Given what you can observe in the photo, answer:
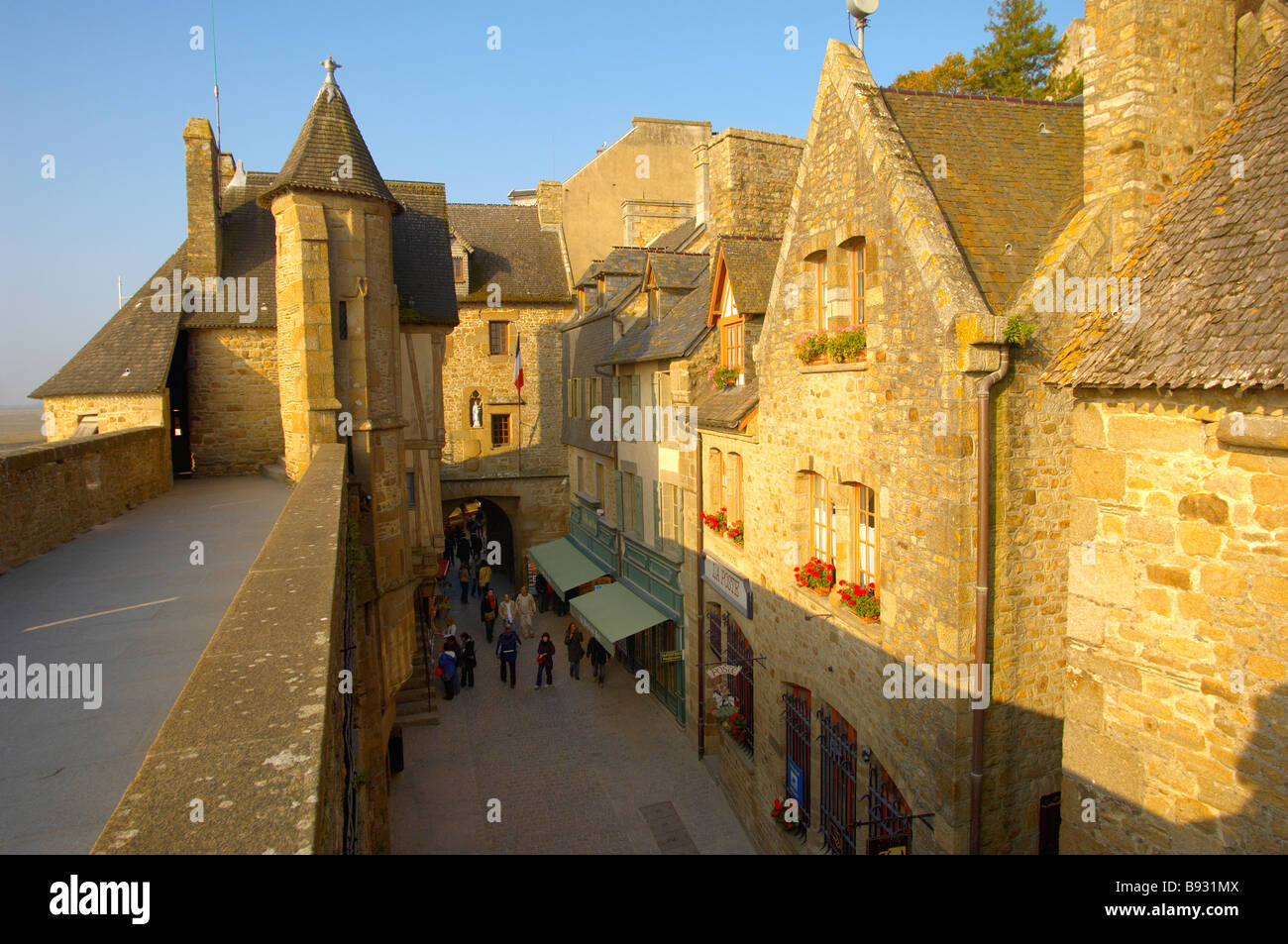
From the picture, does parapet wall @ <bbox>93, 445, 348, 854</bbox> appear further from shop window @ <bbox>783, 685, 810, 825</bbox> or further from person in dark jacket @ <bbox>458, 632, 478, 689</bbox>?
person in dark jacket @ <bbox>458, 632, 478, 689</bbox>

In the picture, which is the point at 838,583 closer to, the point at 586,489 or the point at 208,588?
the point at 208,588

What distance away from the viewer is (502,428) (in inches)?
1207

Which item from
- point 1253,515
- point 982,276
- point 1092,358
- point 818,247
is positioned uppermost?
point 818,247

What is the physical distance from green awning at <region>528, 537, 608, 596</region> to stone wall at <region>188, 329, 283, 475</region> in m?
8.80

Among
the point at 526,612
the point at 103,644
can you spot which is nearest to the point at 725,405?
the point at 103,644

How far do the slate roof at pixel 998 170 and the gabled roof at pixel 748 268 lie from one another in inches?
Result: 160

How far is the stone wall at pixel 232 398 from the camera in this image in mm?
17484

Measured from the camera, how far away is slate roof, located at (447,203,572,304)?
101 ft

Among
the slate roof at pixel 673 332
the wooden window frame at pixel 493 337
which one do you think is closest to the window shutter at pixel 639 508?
the slate roof at pixel 673 332

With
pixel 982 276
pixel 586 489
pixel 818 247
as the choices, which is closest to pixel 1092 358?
pixel 982 276

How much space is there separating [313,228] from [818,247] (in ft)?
26.4

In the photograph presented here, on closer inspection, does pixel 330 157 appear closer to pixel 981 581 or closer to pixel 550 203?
pixel 981 581

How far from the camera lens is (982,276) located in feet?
27.5

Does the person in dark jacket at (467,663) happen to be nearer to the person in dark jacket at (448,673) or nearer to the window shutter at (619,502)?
the person in dark jacket at (448,673)
